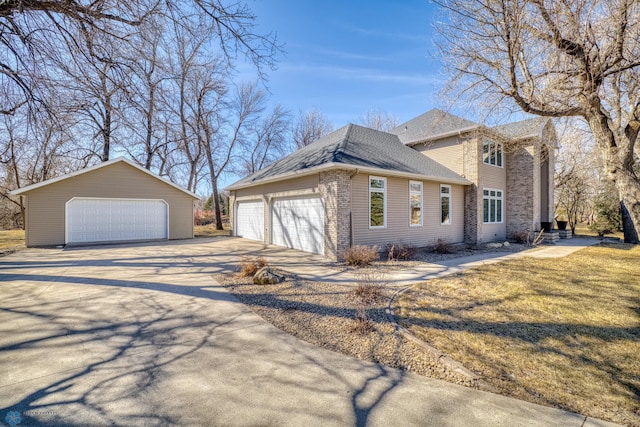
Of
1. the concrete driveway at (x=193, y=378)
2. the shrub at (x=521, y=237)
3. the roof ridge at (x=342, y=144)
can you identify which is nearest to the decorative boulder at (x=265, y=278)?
the concrete driveway at (x=193, y=378)

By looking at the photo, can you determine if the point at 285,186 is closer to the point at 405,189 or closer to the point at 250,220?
the point at 250,220

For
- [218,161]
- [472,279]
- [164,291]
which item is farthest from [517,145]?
[218,161]

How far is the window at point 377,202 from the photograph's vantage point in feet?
33.6

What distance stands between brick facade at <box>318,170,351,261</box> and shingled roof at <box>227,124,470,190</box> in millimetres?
447

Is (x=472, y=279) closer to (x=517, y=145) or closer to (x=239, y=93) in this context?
(x=517, y=145)

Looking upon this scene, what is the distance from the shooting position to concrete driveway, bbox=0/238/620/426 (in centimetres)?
239

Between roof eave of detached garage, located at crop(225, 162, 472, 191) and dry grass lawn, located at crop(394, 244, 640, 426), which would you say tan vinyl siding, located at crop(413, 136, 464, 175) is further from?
dry grass lawn, located at crop(394, 244, 640, 426)

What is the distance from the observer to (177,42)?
6211 millimetres

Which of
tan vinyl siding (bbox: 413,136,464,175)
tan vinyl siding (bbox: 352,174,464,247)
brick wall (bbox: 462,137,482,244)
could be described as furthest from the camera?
tan vinyl siding (bbox: 413,136,464,175)

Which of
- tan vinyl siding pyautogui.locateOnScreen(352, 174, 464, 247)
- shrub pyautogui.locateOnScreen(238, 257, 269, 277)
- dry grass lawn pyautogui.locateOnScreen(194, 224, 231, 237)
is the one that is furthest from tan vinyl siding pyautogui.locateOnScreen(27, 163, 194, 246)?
tan vinyl siding pyautogui.locateOnScreen(352, 174, 464, 247)

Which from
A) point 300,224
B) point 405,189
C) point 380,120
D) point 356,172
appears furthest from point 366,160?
point 380,120

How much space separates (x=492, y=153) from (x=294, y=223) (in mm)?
11490

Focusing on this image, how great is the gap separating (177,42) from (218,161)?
20878 millimetres

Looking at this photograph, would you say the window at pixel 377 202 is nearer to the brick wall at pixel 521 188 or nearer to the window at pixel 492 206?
the window at pixel 492 206
